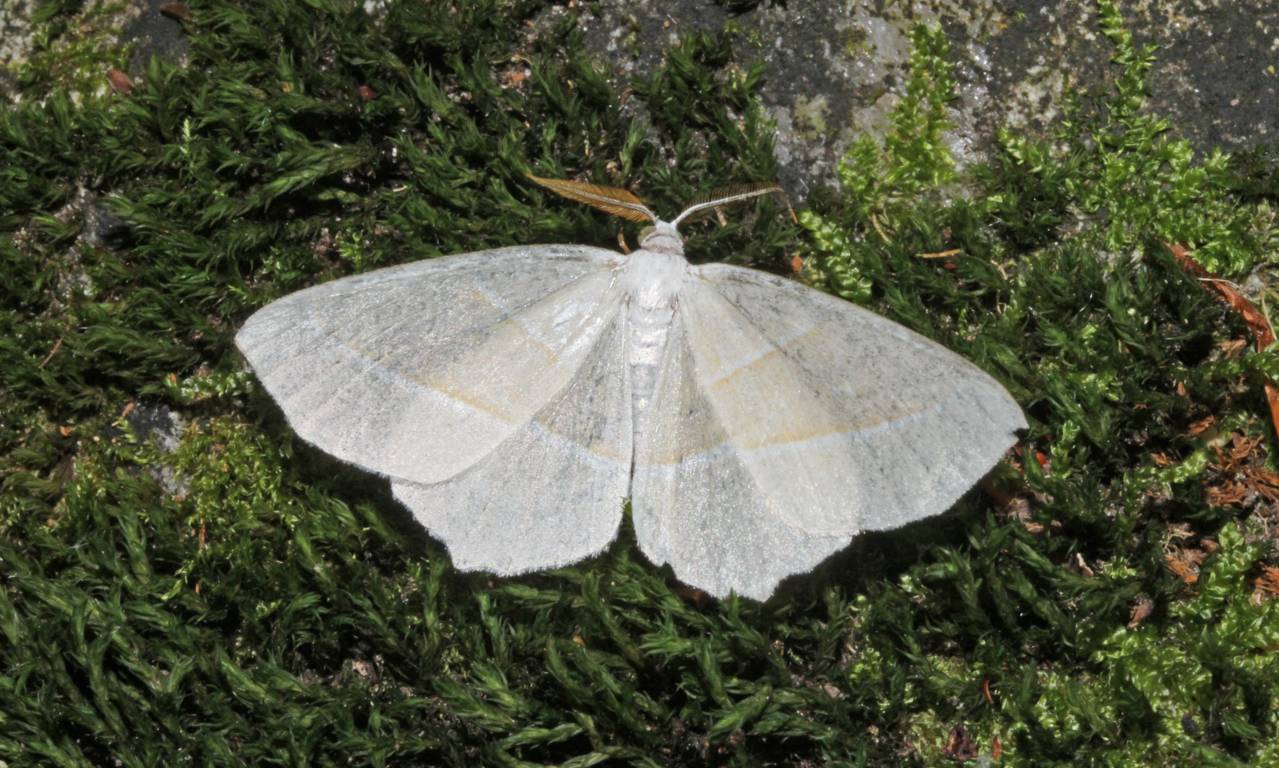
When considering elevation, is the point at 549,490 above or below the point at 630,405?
below

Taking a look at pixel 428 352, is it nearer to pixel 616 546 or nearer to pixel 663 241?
pixel 663 241

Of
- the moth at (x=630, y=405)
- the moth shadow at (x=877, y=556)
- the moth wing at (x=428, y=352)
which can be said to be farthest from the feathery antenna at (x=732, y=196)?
the moth shadow at (x=877, y=556)

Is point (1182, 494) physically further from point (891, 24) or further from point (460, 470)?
point (460, 470)

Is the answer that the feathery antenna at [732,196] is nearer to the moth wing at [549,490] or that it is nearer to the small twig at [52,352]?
the moth wing at [549,490]

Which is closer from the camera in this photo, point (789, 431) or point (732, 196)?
point (789, 431)

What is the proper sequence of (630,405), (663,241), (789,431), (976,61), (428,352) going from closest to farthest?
1. (789,431)
2. (428,352)
3. (630,405)
4. (663,241)
5. (976,61)

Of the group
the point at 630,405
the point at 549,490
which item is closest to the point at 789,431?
the point at 630,405

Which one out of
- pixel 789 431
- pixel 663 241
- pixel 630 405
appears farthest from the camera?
pixel 663 241
